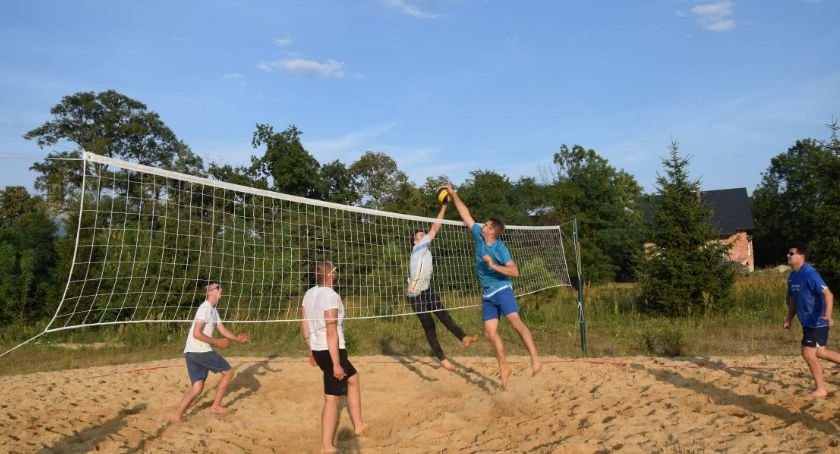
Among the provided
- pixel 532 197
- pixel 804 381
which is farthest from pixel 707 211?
pixel 532 197

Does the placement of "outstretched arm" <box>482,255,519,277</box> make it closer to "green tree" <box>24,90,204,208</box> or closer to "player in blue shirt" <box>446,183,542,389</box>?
"player in blue shirt" <box>446,183,542,389</box>

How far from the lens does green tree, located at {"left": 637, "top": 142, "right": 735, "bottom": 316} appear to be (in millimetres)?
11859

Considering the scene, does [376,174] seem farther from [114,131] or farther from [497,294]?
[497,294]

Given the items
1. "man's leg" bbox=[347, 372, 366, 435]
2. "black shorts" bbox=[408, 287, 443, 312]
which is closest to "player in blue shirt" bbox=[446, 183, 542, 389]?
"black shorts" bbox=[408, 287, 443, 312]


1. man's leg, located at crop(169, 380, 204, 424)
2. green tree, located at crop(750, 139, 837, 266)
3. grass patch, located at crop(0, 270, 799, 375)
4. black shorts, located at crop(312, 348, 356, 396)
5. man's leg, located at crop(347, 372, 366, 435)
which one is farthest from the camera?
green tree, located at crop(750, 139, 837, 266)

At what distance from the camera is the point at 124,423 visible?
5473mm

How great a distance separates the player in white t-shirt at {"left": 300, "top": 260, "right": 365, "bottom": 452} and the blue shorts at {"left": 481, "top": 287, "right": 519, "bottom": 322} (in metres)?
1.67

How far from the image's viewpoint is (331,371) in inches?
193

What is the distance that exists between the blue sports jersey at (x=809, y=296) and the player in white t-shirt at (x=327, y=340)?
408 centimetres

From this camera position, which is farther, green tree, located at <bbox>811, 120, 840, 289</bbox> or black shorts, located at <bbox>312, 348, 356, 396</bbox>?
green tree, located at <bbox>811, 120, 840, 289</bbox>

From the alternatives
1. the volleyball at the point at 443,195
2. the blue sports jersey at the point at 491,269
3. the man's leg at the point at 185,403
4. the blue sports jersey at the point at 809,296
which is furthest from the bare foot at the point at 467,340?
the blue sports jersey at the point at 809,296

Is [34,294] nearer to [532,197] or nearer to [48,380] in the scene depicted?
[48,380]

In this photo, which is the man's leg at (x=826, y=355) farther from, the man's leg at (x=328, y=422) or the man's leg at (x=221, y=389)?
the man's leg at (x=221, y=389)

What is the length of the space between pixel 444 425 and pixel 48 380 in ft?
17.7
